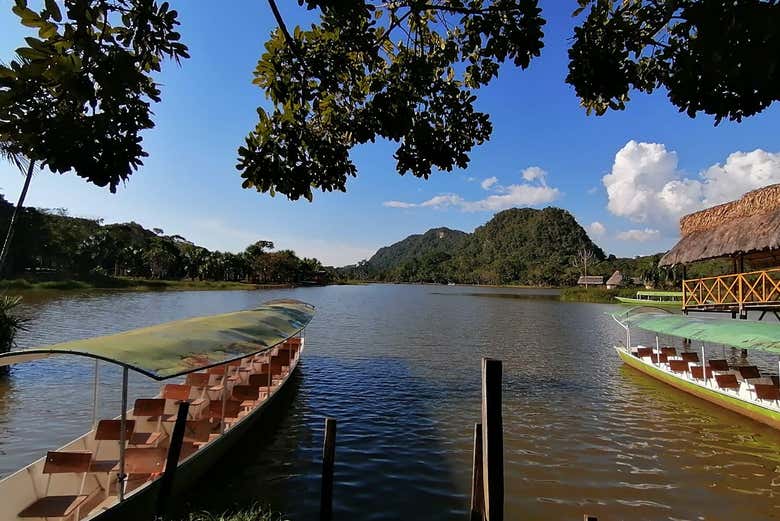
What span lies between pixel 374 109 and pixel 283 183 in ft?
4.94

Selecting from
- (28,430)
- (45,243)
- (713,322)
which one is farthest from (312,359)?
(45,243)

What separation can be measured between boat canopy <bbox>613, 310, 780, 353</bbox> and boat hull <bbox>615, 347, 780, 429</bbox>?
1541mm

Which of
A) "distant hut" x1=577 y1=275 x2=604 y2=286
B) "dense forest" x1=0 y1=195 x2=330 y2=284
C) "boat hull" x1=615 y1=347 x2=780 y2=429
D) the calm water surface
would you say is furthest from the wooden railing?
"distant hut" x1=577 y1=275 x2=604 y2=286

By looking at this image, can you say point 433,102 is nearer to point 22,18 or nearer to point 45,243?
point 22,18

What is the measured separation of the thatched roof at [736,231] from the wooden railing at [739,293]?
1.11m

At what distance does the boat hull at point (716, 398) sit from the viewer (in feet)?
37.8

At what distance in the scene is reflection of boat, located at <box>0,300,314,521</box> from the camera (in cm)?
611

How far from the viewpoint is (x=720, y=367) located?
1490 cm

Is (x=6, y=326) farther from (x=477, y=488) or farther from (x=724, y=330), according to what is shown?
(x=724, y=330)

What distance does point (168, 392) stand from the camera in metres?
10.8

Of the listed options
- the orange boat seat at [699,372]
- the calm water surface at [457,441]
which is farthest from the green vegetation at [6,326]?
the orange boat seat at [699,372]

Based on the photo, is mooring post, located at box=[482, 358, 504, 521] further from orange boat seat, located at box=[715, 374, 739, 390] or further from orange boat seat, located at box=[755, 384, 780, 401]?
orange boat seat, located at box=[715, 374, 739, 390]

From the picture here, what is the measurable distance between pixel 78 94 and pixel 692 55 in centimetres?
463

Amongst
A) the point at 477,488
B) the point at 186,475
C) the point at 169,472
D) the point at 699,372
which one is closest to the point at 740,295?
the point at 699,372
